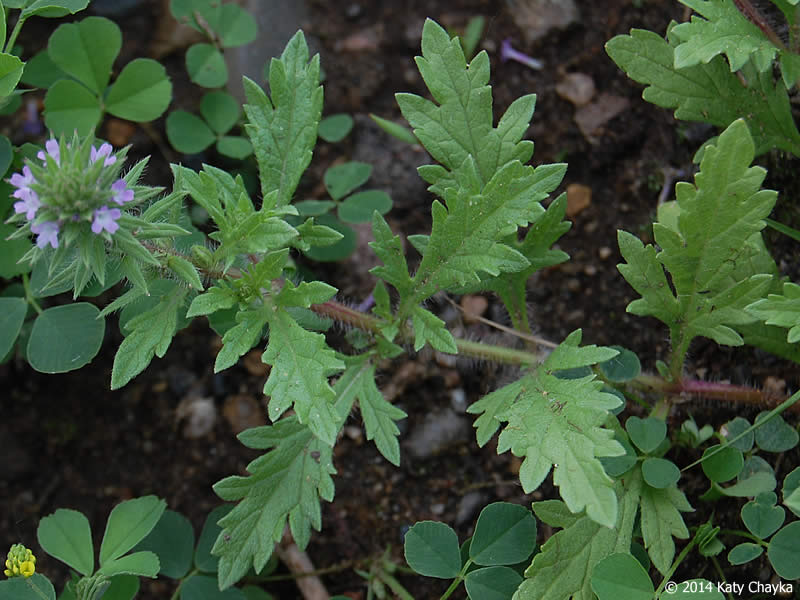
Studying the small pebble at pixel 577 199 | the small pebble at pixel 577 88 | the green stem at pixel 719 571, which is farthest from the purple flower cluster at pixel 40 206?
the small pebble at pixel 577 88

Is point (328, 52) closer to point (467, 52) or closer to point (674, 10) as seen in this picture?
point (467, 52)

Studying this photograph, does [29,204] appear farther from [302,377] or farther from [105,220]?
[302,377]

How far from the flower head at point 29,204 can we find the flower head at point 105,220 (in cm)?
16

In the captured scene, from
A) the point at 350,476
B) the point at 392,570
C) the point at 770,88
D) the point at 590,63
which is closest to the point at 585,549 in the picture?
the point at 392,570

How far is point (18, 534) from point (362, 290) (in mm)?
2033

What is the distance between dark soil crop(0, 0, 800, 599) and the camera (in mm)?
3598

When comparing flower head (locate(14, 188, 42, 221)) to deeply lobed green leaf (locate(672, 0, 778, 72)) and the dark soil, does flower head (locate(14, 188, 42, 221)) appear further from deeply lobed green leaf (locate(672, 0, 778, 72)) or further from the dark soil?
deeply lobed green leaf (locate(672, 0, 778, 72))

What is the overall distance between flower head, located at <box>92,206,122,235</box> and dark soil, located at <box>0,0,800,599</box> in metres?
1.79

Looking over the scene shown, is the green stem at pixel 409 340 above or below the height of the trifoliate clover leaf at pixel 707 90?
below

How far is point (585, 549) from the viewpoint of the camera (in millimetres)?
2684

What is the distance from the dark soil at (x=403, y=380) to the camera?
360 cm

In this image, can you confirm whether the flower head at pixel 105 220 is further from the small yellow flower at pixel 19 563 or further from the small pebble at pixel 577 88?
the small pebble at pixel 577 88

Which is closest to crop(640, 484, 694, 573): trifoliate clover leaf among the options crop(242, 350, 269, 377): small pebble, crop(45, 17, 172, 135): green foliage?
crop(242, 350, 269, 377): small pebble

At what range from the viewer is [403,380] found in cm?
381
